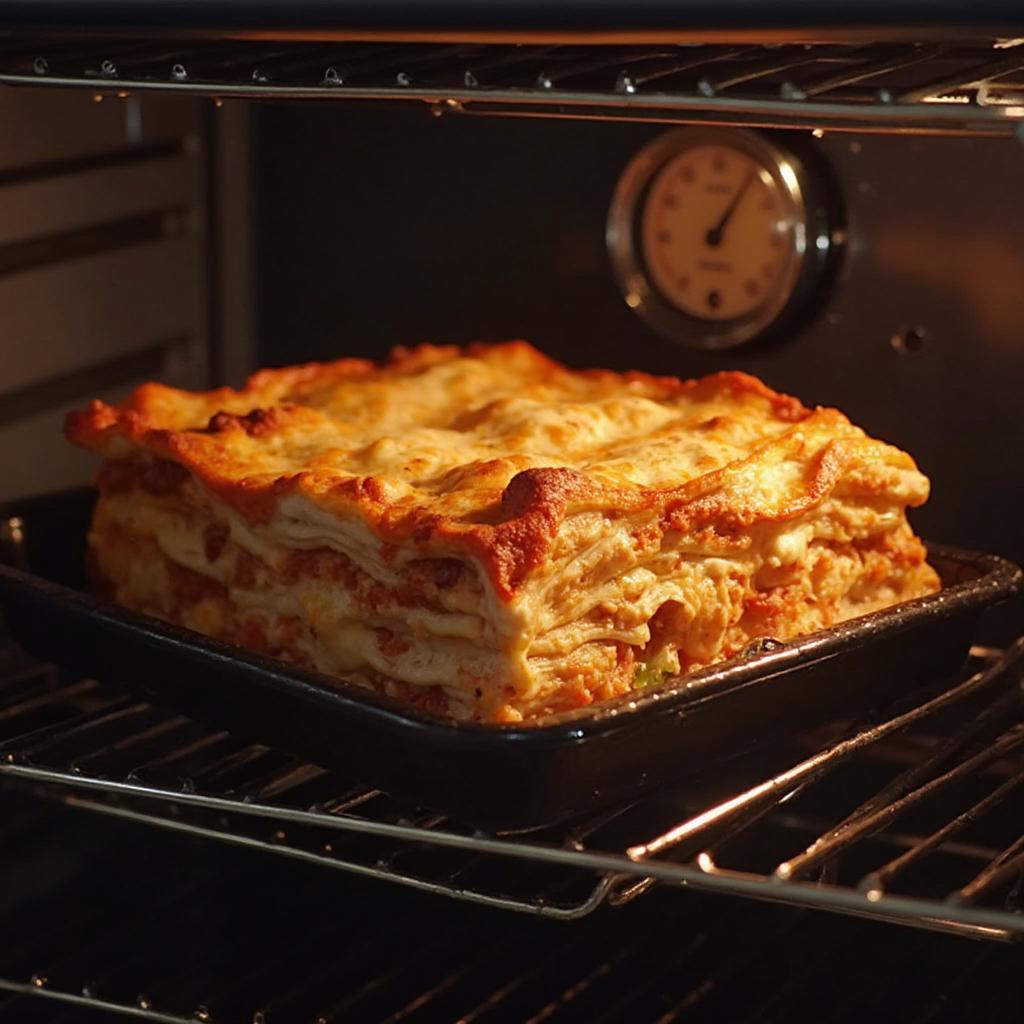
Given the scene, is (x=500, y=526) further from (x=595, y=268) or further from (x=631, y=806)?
(x=595, y=268)

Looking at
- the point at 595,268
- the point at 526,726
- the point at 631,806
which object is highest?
the point at 595,268

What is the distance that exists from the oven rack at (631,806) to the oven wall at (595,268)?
9.2 inches

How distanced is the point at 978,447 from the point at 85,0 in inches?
33.9

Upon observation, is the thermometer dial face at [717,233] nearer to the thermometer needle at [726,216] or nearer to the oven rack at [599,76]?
the thermometer needle at [726,216]

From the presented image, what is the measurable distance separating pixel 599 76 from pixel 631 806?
0.56m

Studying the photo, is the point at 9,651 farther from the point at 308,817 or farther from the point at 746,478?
the point at 746,478

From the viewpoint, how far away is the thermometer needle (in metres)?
1.66

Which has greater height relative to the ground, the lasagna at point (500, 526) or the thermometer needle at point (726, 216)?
the thermometer needle at point (726, 216)

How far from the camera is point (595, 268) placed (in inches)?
71.8

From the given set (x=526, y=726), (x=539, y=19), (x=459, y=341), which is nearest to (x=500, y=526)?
(x=526, y=726)

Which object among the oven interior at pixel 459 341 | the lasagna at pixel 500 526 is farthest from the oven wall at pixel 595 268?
the lasagna at pixel 500 526

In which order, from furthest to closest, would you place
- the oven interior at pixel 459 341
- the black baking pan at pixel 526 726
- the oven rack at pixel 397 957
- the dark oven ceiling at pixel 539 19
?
the oven rack at pixel 397 957, the oven interior at pixel 459 341, the black baking pan at pixel 526 726, the dark oven ceiling at pixel 539 19

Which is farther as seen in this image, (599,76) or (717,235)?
(717,235)

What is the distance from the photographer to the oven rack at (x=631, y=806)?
1.24m
